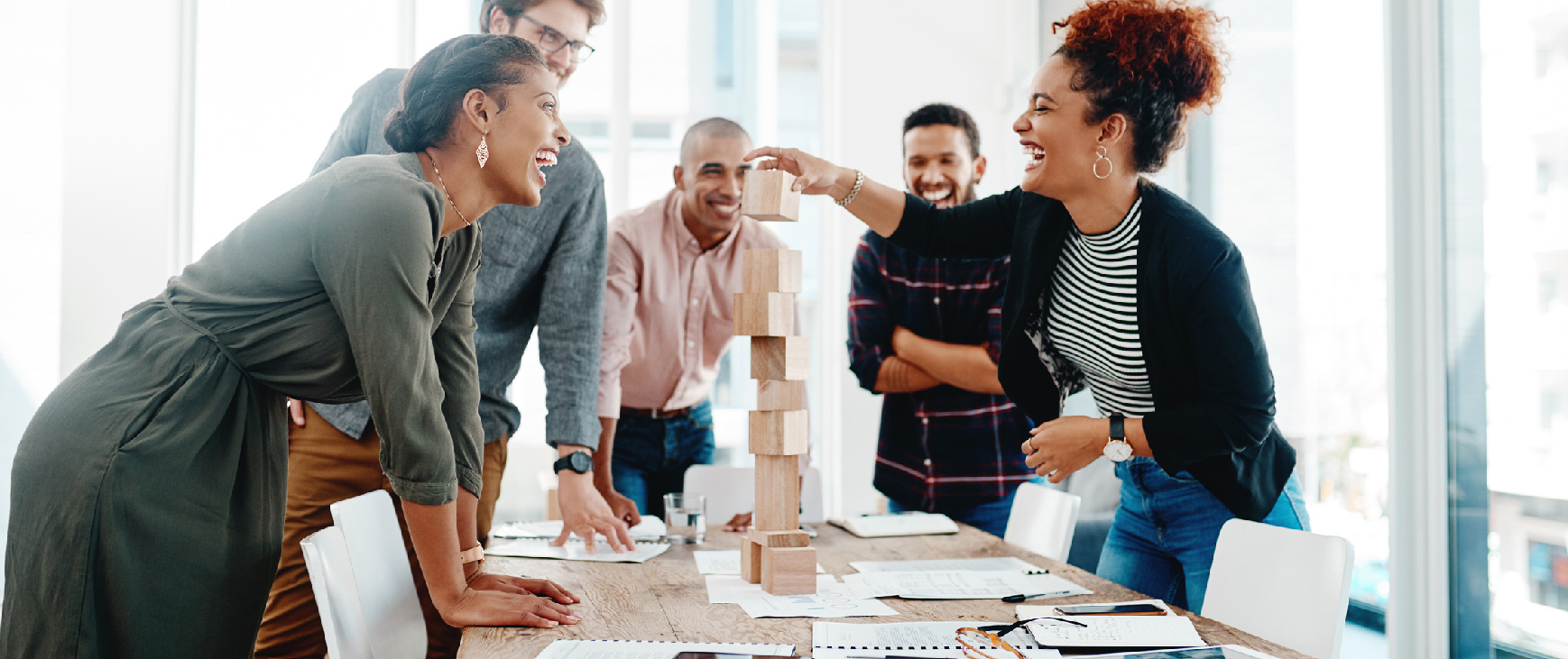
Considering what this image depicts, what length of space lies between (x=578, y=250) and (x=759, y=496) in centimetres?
77

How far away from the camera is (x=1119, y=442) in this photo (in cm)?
166

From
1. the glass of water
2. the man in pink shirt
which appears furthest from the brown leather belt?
the glass of water

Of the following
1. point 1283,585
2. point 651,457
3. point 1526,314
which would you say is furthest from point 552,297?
point 1526,314

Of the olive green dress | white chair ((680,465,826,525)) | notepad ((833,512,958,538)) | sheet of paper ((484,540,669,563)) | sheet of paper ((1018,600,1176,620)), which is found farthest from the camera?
white chair ((680,465,826,525))

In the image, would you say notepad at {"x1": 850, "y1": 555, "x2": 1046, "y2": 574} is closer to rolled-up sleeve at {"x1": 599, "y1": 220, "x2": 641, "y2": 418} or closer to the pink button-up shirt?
rolled-up sleeve at {"x1": 599, "y1": 220, "x2": 641, "y2": 418}

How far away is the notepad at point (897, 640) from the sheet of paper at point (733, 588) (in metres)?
0.21

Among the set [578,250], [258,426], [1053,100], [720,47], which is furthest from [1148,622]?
[720,47]

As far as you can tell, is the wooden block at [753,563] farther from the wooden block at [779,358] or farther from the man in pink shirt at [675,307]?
the man in pink shirt at [675,307]

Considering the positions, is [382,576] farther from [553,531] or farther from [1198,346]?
[1198,346]

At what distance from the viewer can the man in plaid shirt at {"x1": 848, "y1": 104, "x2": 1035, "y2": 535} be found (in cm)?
254

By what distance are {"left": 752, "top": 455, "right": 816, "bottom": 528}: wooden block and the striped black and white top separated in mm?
634

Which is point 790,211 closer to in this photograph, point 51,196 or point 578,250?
point 578,250

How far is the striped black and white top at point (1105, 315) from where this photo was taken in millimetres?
1754

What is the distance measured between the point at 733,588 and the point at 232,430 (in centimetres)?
76
